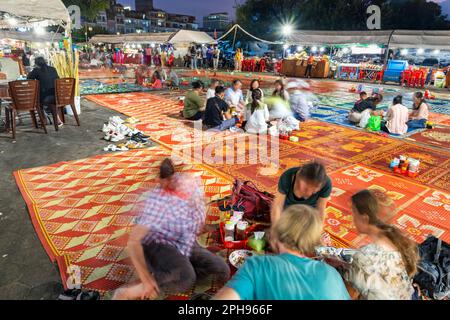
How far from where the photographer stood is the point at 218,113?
25.2 feet

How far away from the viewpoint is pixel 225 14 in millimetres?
132500

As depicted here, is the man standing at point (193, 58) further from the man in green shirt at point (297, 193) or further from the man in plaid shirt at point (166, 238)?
the man in plaid shirt at point (166, 238)

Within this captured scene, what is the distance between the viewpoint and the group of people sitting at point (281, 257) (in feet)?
4.75

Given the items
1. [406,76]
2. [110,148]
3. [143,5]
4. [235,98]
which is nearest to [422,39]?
[406,76]

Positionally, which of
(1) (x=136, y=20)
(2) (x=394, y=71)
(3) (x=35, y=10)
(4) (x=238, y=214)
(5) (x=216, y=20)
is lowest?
(4) (x=238, y=214)

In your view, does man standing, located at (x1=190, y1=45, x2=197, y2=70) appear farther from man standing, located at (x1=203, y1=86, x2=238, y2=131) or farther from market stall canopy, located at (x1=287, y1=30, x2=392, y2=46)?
man standing, located at (x1=203, y1=86, x2=238, y2=131)

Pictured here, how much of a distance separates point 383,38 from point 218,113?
745 inches

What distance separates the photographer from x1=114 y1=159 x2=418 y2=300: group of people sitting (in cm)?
145

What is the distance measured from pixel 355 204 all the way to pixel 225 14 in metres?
145

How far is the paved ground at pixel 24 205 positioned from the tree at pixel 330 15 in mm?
31601

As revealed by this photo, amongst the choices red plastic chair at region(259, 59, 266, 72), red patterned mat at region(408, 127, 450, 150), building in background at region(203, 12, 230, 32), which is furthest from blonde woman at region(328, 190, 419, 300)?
building in background at region(203, 12, 230, 32)

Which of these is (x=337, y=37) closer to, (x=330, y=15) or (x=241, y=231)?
(x=330, y=15)
